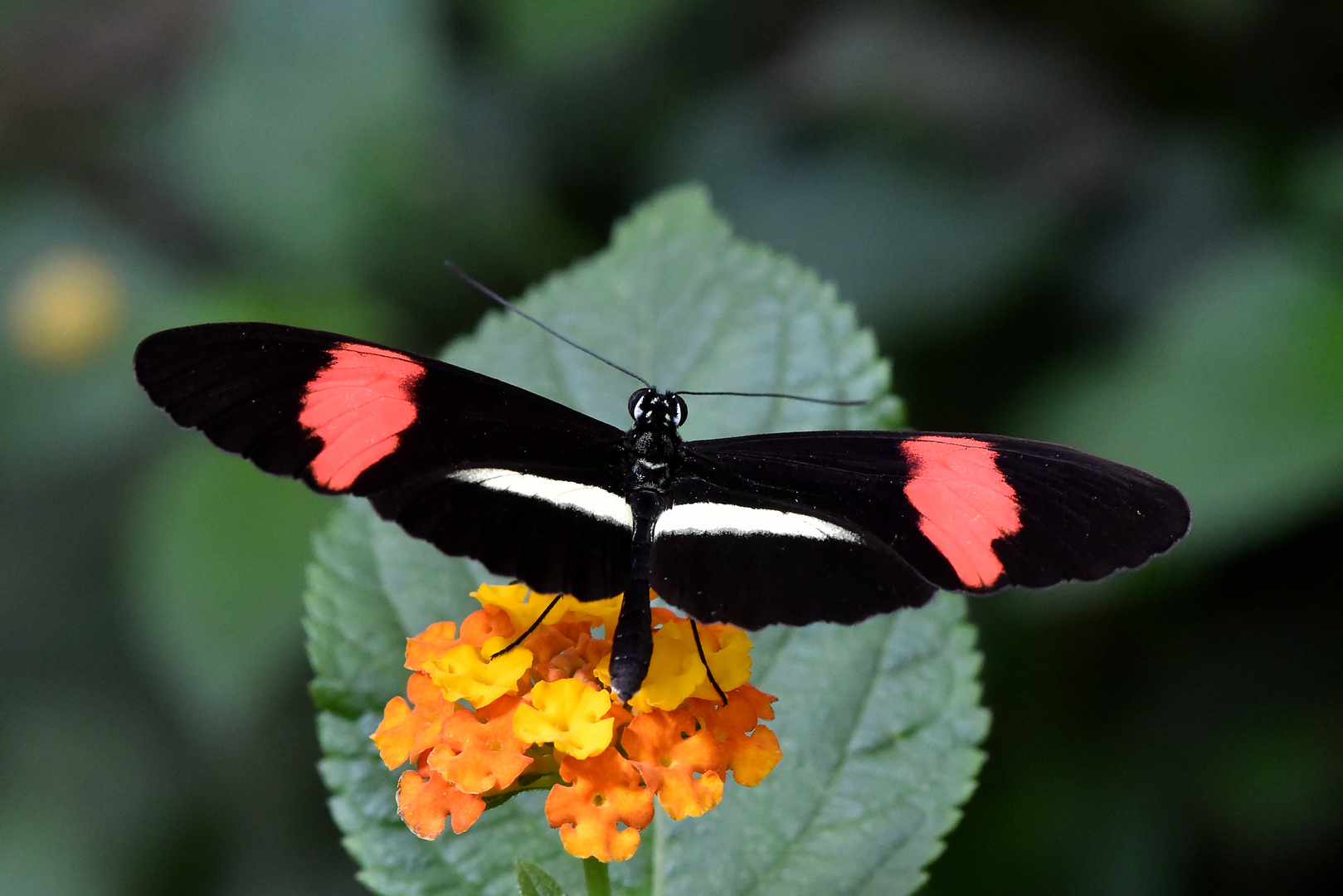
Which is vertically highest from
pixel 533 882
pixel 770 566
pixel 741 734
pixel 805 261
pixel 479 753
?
pixel 805 261

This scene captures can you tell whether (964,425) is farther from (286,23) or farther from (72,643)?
(72,643)

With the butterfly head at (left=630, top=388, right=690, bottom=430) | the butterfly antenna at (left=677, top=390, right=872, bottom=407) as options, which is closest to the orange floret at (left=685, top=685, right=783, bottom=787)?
the butterfly head at (left=630, top=388, right=690, bottom=430)

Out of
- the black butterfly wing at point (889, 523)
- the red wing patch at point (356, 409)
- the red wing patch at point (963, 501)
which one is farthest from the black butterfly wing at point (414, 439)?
the red wing patch at point (963, 501)

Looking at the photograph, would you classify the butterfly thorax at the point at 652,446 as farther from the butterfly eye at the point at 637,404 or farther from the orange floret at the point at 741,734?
the orange floret at the point at 741,734

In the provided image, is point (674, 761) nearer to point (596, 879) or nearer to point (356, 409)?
point (596, 879)

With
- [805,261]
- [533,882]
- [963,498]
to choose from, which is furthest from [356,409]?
[805,261]

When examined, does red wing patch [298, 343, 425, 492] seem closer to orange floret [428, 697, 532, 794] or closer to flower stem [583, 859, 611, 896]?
orange floret [428, 697, 532, 794]

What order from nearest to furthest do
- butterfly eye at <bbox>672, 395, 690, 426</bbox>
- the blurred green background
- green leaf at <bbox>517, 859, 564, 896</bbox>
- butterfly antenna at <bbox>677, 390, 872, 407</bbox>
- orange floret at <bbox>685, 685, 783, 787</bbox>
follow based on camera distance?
green leaf at <bbox>517, 859, 564, 896</bbox>
orange floret at <bbox>685, 685, 783, 787</bbox>
butterfly eye at <bbox>672, 395, 690, 426</bbox>
butterfly antenna at <bbox>677, 390, 872, 407</bbox>
the blurred green background
